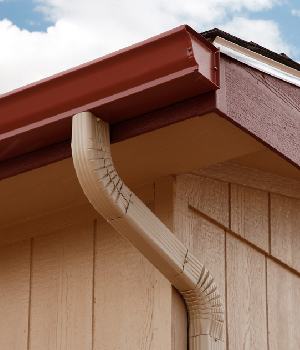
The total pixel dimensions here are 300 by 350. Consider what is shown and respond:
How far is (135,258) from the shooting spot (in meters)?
2.10

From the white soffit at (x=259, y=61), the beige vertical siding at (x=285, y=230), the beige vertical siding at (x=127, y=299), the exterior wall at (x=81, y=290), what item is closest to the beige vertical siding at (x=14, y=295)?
the exterior wall at (x=81, y=290)

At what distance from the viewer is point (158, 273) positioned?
2016 mm

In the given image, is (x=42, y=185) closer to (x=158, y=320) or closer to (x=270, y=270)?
(x=158, y=320)

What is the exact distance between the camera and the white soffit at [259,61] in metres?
1.80

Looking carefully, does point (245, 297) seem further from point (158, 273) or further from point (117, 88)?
point (117, 88)

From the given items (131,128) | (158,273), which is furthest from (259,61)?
(158,273)

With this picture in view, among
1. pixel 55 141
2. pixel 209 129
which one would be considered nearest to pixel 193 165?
pixel 209 129

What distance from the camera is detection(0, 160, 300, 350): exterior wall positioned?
2.04 metres

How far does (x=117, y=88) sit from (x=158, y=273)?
695 mm

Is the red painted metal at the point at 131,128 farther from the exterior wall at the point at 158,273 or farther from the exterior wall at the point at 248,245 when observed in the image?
the exterior wall at the point at 248,245

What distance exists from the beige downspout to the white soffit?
44 cm

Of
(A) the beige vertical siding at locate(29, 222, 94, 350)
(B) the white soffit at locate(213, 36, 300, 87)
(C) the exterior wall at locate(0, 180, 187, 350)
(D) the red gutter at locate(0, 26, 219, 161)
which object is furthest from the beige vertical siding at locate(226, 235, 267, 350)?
(D) the red gutter at locate(0, 26, 219, 161)

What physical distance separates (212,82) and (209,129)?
0.23m

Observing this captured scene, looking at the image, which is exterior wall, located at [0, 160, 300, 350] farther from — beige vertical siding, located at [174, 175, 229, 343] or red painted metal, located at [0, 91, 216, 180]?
red painted metal, located at [0, 91, 216, 180]
